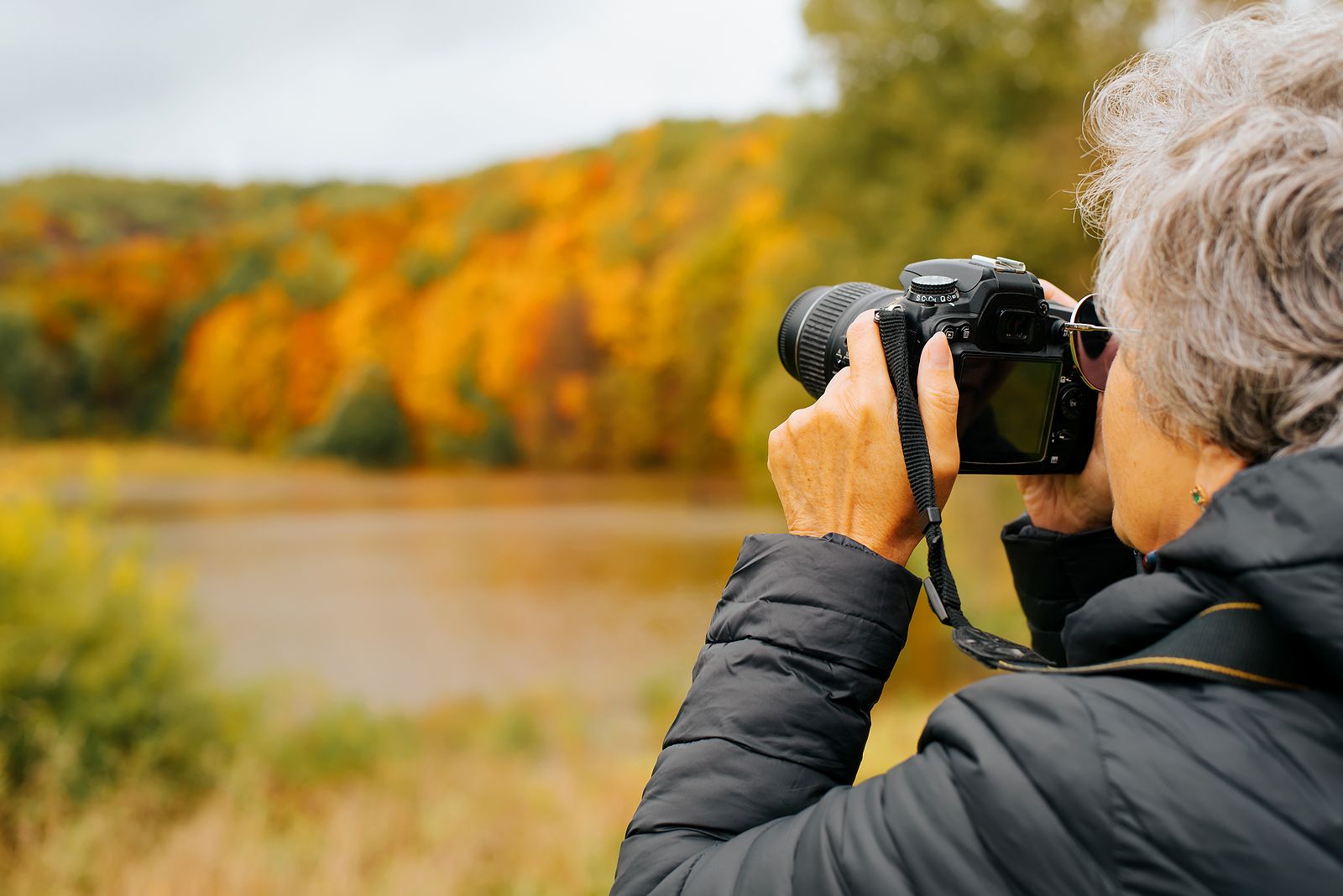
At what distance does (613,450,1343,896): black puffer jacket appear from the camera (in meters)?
0.48

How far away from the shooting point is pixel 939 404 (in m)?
0.81

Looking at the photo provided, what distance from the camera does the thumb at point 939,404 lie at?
0.78m

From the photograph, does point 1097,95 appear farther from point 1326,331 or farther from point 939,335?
point 1326,331

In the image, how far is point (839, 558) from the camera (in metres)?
0.72

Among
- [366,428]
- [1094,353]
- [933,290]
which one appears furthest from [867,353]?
[366,428]

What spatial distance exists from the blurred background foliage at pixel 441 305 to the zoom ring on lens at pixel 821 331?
8.04 m

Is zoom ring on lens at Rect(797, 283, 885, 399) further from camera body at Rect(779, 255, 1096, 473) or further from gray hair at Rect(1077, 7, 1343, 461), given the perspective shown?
gray hair at Rect(1077, 7, 1343, 461)

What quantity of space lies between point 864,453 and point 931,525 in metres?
0.08

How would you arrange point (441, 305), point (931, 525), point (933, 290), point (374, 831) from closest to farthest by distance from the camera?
1. point (931, 525)
2. point (933, 290)
3. point (374, 831)
4. point (441, 305)

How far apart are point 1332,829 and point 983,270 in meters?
0.58

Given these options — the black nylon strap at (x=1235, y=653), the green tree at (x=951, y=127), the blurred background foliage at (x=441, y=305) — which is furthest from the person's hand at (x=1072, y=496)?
the blurred background foliage at (x=441, y=305)

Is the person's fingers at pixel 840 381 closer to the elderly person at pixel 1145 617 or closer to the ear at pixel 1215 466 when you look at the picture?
the elderly person at pixel 1145 617

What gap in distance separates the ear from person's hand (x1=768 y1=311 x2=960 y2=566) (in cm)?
19

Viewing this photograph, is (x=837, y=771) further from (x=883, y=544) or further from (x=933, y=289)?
(x=933, y=289)
